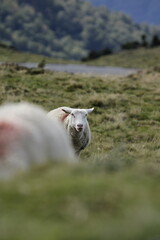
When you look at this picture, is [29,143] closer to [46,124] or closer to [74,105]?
[46,124]

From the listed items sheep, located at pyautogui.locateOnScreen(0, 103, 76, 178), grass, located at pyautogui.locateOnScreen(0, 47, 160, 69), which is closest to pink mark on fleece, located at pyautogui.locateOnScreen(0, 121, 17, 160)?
sheep, located at pyautogui.locateOnScreen(0, 103, 76, 178)

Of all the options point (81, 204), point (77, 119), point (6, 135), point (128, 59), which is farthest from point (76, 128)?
point (128, 59)

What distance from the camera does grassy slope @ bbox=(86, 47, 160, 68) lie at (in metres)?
93.5

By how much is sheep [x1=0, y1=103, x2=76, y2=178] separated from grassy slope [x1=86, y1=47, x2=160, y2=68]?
8412 cm

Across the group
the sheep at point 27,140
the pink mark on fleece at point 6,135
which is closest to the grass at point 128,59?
the sheep at point 27,140

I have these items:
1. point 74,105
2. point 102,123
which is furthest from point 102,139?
point 74,105

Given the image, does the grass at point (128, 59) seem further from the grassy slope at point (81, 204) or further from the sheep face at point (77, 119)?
the grassy slope at point (81, 204)

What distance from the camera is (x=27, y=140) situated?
20.0ft

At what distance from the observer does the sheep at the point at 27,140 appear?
234 inches

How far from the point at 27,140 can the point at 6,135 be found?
0.77 feet

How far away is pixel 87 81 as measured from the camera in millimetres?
32062

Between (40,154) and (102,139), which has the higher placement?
(40,154)

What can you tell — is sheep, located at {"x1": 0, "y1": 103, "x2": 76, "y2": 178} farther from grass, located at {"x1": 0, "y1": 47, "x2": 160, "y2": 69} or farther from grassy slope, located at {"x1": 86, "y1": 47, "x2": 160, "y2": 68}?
grassy slope, located at {"x1": 86, "y1": 47, "x2": 160, "y2": 68}

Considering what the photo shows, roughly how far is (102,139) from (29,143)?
1172 cm
